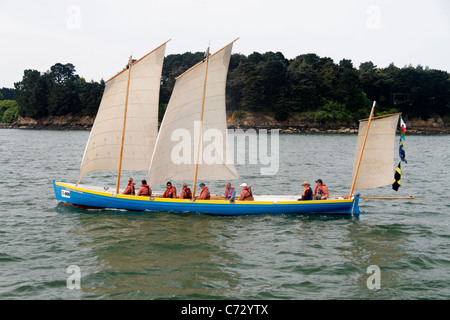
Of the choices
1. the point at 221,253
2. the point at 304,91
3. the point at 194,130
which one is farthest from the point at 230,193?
the point at 304,91

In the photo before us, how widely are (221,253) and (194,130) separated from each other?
9563 millimetres

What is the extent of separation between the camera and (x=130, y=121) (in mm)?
24969

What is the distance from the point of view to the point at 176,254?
1773 centimetres

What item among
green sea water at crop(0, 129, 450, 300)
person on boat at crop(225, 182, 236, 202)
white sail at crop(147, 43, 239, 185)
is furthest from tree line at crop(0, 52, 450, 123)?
person on boat at crop(225, 182, 236, 202)

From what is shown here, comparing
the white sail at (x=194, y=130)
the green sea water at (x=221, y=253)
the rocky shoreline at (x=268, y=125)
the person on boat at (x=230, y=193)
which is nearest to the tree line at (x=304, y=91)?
the rocky shoreline at (x=268, y=125)

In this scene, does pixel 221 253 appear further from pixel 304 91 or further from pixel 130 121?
pixel 304 91

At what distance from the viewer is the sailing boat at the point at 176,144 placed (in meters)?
23.7

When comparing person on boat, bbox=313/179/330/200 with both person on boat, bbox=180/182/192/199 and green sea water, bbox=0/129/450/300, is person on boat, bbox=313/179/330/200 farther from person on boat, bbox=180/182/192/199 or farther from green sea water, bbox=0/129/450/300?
person on boat, bbox=180/182/192/199

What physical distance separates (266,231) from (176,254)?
5.64 metres

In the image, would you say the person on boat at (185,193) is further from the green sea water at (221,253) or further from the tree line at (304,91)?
the tree line at (304,91)

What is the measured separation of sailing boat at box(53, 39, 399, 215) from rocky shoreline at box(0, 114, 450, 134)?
112204mm

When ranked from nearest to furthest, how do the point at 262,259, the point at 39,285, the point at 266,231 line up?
the point at 39,285 → the point at 262,259 → the point at 266,231

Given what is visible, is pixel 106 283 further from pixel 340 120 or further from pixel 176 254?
pixel 340 120
